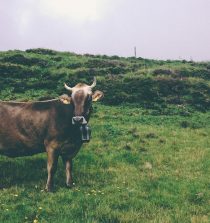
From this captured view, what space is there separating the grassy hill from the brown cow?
933 mm

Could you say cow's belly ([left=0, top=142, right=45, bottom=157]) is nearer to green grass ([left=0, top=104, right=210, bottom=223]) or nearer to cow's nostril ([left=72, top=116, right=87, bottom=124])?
green grass ([left=0, top=104, right=210, bottom=223])

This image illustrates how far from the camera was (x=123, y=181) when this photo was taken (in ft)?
44.0

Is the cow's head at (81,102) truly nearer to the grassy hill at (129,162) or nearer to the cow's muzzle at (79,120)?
the cow's muzzle at (79,120)

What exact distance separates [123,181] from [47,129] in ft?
9.11

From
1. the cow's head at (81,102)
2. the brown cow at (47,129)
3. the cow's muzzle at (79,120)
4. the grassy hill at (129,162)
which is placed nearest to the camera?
the grassy hill at (129,162)

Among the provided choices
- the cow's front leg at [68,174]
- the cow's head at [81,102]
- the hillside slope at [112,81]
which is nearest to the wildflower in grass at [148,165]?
the cow's front leg at [68,174]

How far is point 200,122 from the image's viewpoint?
76.2 feet

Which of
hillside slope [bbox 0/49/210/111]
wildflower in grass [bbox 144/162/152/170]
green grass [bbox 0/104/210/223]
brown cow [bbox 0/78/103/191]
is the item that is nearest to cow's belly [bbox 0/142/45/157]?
brown cow [bbox 0/78/103/191]

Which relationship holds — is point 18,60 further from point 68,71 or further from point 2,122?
point 2,122

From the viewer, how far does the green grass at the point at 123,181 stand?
1061 cm

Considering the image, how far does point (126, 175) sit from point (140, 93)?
1482 centimetres

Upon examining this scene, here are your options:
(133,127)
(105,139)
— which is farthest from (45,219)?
(133,127)

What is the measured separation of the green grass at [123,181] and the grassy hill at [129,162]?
0.02 metres

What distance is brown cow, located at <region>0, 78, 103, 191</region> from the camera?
12586 millimetres
